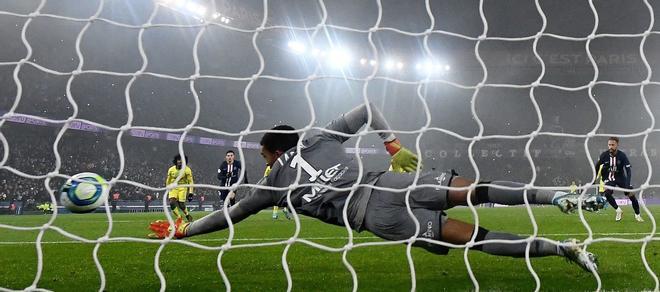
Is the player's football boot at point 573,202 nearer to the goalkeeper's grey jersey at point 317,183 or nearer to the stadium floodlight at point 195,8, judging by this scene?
the goalkeeper's grey jersey at point 317,183

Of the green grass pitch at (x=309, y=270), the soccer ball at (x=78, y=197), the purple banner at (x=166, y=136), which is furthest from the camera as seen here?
the purple banner at (x=166, y=136)

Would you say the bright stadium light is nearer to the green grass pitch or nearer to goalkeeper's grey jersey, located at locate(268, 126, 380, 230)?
the green grass pitch

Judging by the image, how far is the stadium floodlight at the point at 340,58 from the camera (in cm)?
2752

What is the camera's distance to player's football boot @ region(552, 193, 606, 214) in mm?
3127

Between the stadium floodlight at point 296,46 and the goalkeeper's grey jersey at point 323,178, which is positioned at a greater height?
the stadium floodlight at point 296,46

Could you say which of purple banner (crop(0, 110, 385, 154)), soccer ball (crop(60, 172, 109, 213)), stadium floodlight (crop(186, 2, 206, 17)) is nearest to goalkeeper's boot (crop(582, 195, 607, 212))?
soccer ball (crop(60, 172, 109, 213))

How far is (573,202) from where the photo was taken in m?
3.13

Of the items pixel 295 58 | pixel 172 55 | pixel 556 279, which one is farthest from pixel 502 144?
pixel 556 279

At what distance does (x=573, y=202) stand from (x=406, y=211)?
1.03 m

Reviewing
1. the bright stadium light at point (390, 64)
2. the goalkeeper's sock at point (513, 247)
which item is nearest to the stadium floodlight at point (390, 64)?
the bright stadium light at point (390, 64)

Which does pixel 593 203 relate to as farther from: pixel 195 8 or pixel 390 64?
pixel 390 64

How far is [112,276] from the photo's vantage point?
13.8 feet

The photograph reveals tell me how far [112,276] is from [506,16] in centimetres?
2872

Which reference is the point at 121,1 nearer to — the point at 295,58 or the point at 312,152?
the point at 295,58
